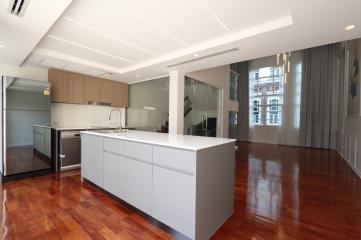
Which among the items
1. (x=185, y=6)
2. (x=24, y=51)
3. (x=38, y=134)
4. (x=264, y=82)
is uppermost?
(x=264, y=82)

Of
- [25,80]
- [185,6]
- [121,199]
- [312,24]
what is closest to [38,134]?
[25,80]

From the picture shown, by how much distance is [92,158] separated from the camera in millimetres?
2934

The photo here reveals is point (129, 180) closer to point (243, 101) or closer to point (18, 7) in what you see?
point (18, 7)

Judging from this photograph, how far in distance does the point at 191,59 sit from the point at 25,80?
3124 mm

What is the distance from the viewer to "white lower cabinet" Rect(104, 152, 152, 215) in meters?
1.99

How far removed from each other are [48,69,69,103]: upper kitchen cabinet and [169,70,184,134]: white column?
2.45 m

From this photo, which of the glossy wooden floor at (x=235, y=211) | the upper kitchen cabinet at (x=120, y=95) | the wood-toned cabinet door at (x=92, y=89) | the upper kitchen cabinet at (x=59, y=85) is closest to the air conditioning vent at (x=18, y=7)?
the glossy wooden floor at (x=235, y=211)

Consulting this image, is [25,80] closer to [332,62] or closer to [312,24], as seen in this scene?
[312,24]

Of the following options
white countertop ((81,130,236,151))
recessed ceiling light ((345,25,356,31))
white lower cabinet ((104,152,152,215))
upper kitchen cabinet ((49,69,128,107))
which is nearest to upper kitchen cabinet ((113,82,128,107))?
upper kitchen cabinet ((49,69,128,107))

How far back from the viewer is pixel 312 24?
6.68ft

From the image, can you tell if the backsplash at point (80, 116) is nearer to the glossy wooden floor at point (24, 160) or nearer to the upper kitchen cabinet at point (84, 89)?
the upper kitchen cabinet at point (84, 89)

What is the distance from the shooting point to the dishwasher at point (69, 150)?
376cm

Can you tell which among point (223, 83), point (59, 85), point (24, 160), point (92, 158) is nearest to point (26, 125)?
point (24, 160)

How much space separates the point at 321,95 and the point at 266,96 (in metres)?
2.13
